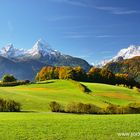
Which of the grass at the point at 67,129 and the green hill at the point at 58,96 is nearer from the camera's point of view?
the grass at the point at 67,129

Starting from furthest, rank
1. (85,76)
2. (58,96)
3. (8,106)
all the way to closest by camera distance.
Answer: (85,76)
(58,96)
(8,106)

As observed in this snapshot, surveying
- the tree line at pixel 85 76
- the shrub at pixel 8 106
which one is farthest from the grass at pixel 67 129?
the tree line at pixel 85 76

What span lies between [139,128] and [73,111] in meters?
28.6

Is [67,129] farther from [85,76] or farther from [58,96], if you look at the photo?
[85,76]

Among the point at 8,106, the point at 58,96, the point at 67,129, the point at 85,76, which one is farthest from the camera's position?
the point at 85,76

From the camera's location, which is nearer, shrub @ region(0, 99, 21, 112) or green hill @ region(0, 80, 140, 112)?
shrub @ region(0, 99, 21, 112)

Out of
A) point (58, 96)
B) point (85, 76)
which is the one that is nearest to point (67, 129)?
point (58, 96)

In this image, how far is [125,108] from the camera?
56250 mm

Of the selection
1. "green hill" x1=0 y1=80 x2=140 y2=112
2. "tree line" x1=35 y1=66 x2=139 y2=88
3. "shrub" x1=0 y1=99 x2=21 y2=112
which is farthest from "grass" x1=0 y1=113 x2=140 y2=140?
"tree line" x1=35 y1=66 x2=139 y2=88

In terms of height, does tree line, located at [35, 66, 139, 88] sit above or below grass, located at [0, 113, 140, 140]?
above

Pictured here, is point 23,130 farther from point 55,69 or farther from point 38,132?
point 55,69

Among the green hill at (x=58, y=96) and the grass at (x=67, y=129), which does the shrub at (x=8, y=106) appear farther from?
the grass at (x=67, y=129)

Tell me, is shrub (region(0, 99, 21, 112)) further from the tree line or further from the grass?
the tree line

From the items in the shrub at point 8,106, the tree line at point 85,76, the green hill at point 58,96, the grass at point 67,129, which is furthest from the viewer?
the tree line at point 85,76
